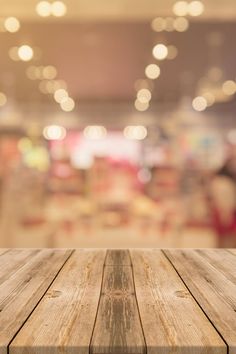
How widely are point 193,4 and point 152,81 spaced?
17.6 ft

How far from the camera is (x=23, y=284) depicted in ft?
4.89

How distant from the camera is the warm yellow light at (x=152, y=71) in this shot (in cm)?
978

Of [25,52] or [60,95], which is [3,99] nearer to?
[60,95]

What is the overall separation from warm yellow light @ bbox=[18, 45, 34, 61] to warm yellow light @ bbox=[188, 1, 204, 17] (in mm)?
2964

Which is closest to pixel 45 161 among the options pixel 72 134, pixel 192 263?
pixel 72 134

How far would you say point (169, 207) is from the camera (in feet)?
24.1

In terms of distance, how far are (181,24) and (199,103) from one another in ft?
21.0

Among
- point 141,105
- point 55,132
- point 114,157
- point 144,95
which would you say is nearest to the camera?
point 114,157

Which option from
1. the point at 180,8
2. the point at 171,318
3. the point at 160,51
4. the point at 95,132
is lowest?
the point at 171,318

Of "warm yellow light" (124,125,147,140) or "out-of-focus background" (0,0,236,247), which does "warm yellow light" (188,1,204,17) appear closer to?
"out-of-focus background" (0,0,236,247)

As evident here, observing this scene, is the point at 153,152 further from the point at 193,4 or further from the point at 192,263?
the point at 192,263

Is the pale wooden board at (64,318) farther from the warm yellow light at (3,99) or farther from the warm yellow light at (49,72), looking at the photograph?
the warm yellow light at (3,99)

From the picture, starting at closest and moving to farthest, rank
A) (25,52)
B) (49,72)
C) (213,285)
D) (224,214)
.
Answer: (213,285)
(224,214)
(25,52)
(49,72)

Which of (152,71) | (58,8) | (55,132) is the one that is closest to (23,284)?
(58,8)
